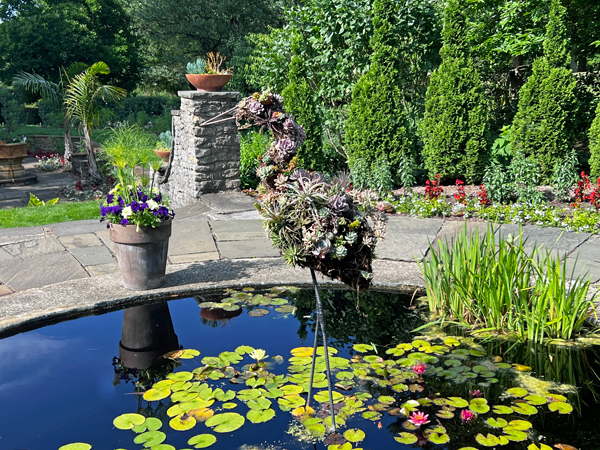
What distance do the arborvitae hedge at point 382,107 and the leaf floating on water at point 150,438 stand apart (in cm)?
523

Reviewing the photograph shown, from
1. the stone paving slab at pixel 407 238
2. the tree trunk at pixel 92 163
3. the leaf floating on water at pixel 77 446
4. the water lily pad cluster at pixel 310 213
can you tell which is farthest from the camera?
the tree trunk at pixel 92 163

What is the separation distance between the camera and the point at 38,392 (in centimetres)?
269

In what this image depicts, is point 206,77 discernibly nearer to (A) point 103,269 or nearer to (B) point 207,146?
(B) point 207,146

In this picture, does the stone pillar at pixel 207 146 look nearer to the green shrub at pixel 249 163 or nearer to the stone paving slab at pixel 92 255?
the green shrub at pixel 249 163

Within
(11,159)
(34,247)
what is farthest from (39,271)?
(11,159)

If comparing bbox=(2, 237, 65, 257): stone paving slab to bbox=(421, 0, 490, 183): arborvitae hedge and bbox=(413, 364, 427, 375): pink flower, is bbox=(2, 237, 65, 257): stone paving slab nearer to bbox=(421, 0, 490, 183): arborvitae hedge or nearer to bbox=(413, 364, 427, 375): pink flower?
bbox=(413, 364, 427, 375): pink flower

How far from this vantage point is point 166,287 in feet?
13.0

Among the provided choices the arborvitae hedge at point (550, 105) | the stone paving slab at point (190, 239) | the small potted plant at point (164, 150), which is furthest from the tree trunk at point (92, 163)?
the arborvitae hedge at point (550, 105)

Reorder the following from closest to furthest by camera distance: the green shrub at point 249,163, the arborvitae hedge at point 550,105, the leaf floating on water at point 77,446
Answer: the leaf floating on water at point 77,446 → the arborvitae hedge at point 550,105 → the green shrub at point 249,163

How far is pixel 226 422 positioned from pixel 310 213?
1.05 metres

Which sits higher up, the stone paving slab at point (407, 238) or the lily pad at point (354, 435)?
the stone paving slab at point (407, 238)

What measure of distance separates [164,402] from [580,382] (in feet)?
7.00

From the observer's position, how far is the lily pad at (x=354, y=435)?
2299 millimetres

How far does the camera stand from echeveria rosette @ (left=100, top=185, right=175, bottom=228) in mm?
3660
